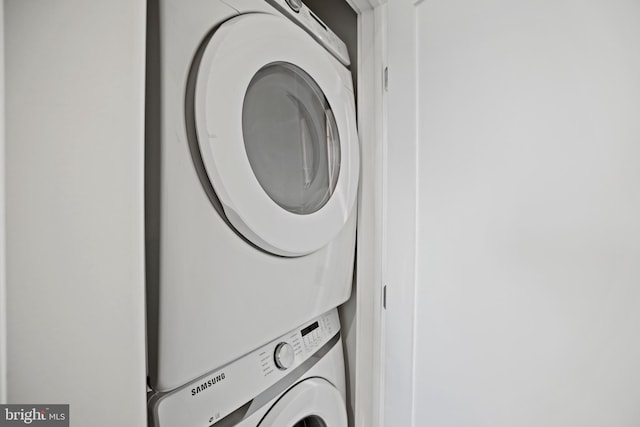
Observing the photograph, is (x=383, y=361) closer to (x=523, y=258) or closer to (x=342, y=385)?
(x=342, y=385)

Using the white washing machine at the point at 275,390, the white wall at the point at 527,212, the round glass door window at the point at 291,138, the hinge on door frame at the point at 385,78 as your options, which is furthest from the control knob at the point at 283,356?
the hinge on door frame at the point at 385,78

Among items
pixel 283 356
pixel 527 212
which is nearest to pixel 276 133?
pixel 283 356

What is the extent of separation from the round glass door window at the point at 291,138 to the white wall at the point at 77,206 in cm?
34

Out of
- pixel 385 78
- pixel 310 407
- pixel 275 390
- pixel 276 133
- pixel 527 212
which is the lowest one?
pixel 310 407

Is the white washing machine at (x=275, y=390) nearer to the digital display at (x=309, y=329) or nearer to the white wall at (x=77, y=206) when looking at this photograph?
the digital display at (x=309, y=329)

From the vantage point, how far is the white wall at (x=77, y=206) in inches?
16.7

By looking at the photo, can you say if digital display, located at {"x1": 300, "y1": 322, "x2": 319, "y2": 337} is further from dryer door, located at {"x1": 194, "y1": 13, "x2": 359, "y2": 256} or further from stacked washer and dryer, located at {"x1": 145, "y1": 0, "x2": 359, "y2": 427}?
dryer door, located at {"x1": 194, "y1": 13, "x2": 359, "y2": 256}

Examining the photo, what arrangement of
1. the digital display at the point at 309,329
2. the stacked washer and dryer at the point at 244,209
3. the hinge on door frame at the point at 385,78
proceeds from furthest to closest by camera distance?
the hinge on door frame at the point at 385,78 → the digital display at the point at 309,329 → the stacked washer and dryer at the point at 244,209

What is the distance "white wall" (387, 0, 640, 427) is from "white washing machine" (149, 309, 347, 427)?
13.0 inches

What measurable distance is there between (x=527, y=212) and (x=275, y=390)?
2.92ft

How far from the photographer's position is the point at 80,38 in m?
0.46

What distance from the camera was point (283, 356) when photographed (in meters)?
0.95

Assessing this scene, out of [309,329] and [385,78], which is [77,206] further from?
[385,78]

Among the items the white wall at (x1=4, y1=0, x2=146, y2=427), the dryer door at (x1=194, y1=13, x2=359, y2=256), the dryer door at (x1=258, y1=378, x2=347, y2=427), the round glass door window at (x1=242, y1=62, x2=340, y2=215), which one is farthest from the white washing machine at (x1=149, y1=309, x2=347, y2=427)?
the round glass door window at (x1=242, y1=62, x2=340, y2=215)
